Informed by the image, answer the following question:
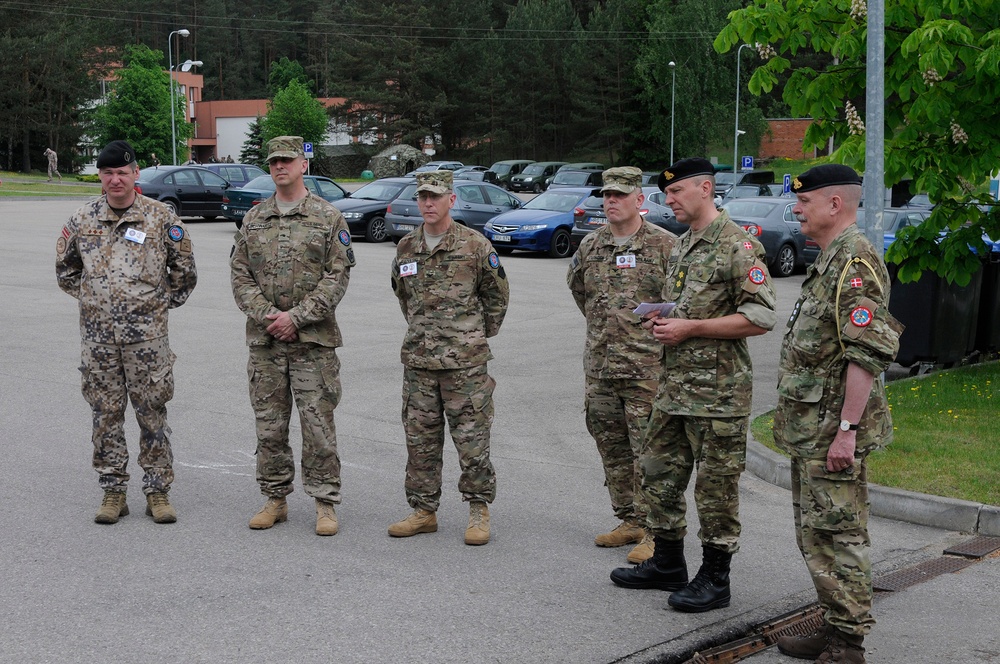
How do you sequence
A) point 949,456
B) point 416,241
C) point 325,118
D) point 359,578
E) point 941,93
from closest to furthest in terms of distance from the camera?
point 359,578 < point 416,241 < point 949,456 < point 941,93 < point 325,118

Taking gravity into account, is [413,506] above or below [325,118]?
below

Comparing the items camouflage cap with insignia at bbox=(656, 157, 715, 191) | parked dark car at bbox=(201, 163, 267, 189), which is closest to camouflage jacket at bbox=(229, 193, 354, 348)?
camouflage cap with insignia at bbox=(656, 157, 715, 191)

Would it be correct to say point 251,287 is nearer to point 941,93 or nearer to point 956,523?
point 956,523

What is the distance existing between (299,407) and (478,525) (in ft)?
4.11

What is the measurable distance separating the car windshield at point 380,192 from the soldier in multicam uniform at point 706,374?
865 inches

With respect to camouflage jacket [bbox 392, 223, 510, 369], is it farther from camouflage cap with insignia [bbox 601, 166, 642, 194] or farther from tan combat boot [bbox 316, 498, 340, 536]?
tan combat boot [bbox 316, 498, 340, 536]

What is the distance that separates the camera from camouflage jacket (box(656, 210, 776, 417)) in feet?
17.2

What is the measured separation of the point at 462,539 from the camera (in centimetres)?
644

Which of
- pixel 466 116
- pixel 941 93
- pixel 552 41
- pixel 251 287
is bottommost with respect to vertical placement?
pixel 251 287

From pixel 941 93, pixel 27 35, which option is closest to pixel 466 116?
pixel 27 35

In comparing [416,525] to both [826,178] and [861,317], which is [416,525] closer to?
[861,317]

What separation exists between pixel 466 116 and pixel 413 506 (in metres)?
78.7

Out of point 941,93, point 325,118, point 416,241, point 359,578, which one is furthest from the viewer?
point 325,118

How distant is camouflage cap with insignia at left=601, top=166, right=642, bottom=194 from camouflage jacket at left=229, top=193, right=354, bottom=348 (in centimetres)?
155
